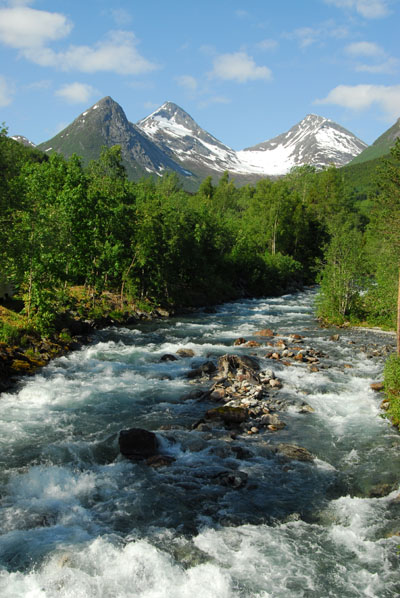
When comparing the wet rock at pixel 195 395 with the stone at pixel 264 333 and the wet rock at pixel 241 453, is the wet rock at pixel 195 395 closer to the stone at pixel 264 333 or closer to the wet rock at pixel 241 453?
the wet rock at pixel 241 453

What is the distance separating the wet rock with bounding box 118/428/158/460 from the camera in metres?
15.3

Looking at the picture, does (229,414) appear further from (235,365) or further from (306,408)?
(235,365)

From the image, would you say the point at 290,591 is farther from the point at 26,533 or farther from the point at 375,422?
the point at 375,422

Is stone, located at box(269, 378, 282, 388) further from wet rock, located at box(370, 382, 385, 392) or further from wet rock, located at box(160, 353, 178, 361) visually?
wet rock, located at box(160, 353, 178, 361)

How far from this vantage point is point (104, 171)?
5025cm

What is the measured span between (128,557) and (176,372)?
1538 cm

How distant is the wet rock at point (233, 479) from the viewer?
44.8ft

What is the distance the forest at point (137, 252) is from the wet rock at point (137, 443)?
40.7 ft

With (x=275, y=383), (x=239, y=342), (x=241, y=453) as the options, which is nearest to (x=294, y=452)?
(x=241, y=453)

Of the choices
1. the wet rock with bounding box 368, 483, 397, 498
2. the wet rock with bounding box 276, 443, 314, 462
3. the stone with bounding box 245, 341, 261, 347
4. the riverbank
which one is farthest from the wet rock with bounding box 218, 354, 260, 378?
the wet rock with bounding box 368, 483, 397, 498

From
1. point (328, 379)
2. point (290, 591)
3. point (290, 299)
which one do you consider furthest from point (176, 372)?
point (290, 299)

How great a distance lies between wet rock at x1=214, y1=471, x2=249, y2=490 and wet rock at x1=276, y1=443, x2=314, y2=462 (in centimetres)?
220

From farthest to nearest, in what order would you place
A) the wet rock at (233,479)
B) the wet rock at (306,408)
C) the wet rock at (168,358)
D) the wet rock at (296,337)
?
the wet rock at (296,337), the wet rock at (168,358), the wet rock at (306,408), the wet rock at (233,479)

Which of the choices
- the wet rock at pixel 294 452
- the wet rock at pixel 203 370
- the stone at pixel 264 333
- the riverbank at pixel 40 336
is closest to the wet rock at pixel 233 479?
the wet rock at pixel 294 452
